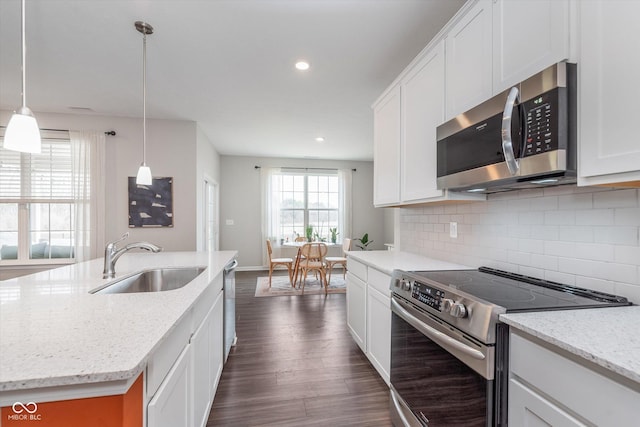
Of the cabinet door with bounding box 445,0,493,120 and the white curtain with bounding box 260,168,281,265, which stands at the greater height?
the cabinet door with bounding box 445,0,493,120

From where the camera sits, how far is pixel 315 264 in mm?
4781

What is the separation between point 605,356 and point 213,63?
9.48 feet

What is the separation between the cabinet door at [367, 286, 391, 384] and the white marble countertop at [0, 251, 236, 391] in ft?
3.77

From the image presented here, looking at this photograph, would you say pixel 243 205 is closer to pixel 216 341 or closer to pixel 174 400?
pixel 216 341

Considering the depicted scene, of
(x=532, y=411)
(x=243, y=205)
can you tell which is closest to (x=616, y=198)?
(x=532, y=411)

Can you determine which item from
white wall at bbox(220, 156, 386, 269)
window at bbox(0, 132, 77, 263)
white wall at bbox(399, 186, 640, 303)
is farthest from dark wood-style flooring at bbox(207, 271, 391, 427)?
white wall at bbox(220, 156, 386, 269)

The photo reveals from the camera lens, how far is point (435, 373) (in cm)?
130

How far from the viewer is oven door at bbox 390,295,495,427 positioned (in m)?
1.03

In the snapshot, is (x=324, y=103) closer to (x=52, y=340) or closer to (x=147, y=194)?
(x=147, y=194)

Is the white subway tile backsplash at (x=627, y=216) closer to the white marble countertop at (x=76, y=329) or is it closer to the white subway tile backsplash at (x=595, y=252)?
the white subway tile backsplash at (x=595, y=252)

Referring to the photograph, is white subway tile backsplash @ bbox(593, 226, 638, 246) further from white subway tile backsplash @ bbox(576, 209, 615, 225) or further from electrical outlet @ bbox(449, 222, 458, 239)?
electrical outlet @ bbox(449, 222, 458, 239)

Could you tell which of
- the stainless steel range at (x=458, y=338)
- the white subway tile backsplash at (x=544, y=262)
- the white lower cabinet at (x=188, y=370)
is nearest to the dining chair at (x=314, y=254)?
the white lower cabinet at (x=188, y=370)

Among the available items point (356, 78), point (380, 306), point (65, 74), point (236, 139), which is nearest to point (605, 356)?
point (380, 306)

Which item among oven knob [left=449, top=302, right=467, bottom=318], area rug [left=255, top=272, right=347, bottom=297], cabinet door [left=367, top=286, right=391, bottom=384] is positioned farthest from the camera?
area rug [left=255, top=272, right=347, bottom=297]
